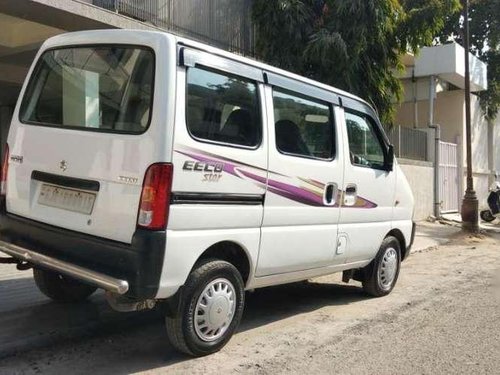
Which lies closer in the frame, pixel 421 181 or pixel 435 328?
pixel 435 328

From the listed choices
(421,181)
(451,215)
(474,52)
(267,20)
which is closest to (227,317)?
(267,20)

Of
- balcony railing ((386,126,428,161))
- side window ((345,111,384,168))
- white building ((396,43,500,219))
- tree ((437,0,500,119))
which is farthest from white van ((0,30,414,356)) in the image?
tree ((437,0,500,119))

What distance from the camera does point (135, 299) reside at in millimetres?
4141

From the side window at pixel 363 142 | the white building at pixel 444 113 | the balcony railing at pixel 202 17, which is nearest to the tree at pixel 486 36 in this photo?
the white building at pixel 444 113

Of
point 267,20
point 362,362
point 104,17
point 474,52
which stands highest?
point 474,52

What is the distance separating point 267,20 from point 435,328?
8.54 metres

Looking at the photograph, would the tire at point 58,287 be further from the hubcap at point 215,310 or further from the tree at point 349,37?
the tree at point 349,37

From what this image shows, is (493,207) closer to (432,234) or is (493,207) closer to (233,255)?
(432,234)

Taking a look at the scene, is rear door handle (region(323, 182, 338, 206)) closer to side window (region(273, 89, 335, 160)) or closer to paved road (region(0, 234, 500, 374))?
side window (region(273, 89, 335, 160))

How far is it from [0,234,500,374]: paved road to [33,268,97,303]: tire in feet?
0.44

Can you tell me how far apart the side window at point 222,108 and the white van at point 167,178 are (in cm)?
1

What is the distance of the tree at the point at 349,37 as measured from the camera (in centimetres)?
1201

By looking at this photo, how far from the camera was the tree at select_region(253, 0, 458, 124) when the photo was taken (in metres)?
12.0

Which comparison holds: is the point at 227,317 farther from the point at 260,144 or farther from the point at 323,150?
the point at 323,150
